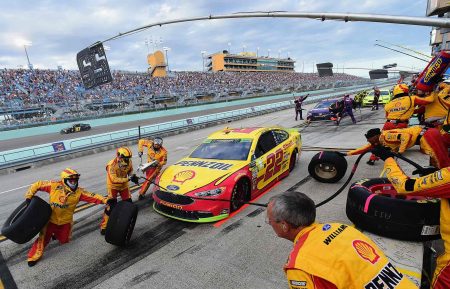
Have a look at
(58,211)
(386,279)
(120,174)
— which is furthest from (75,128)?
(386,279)

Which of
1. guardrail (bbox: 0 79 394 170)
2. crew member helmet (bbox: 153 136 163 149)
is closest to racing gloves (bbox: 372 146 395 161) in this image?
crew member helmet (bbox: 153 136 163 149)

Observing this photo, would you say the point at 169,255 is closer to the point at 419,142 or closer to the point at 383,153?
the point at 383,153

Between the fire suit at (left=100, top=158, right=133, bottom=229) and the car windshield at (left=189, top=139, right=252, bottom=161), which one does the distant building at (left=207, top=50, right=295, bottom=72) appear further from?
the fire suit at (left=100, top=158, right=133, bottom=229)

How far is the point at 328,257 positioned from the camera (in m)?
1.66

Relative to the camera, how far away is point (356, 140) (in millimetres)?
11562

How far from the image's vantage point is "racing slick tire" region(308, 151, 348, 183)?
6512 millimetres

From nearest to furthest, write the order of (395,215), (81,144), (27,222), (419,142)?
(395,215) < (27,222) < (419,142) < (81,144)

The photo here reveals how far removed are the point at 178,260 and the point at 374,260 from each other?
3026 mm

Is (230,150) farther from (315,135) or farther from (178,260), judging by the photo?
(315,135)

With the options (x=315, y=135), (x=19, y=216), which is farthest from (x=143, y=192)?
(x=315, y=135)

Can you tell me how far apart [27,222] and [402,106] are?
7970mm

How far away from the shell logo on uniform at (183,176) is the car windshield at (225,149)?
91 centimetres

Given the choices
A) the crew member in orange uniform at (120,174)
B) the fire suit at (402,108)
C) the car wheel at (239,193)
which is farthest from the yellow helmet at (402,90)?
the crew member in orange uniform at (120,174)

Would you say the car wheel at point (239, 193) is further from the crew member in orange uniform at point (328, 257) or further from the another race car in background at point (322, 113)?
the another race car in background at point (322, 113)
